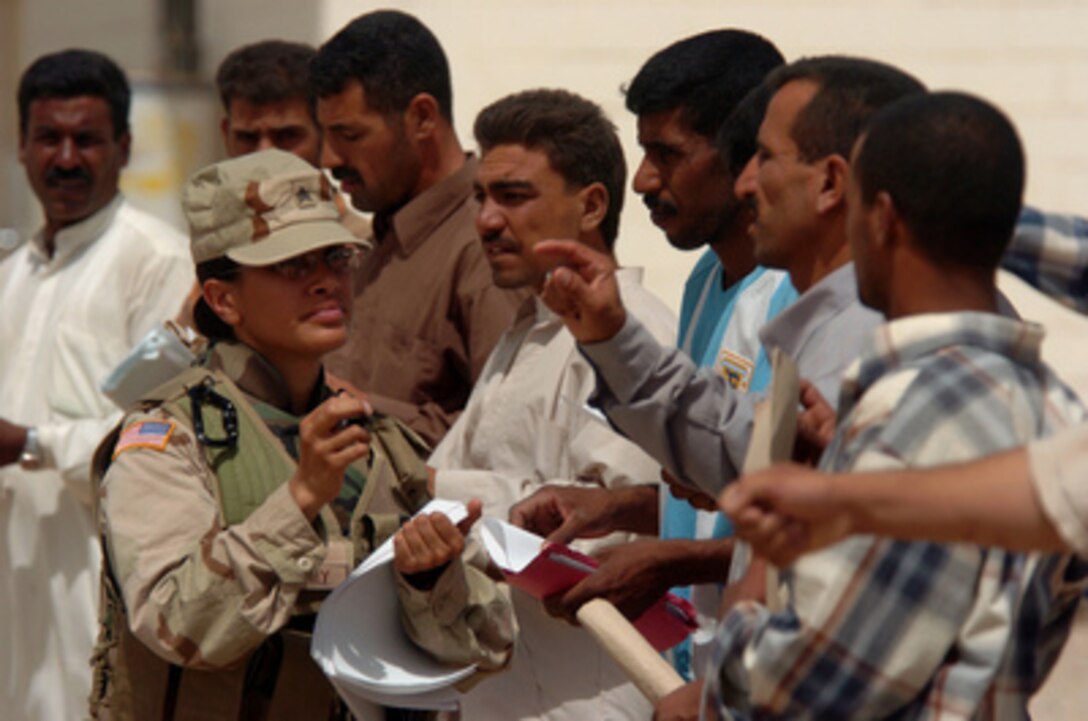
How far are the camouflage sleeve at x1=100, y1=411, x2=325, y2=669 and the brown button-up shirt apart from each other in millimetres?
1231

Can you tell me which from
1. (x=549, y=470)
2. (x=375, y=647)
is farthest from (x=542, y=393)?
(x=375, y=647)

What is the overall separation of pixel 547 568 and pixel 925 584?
1240 mm

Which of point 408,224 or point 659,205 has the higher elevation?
point 659,205

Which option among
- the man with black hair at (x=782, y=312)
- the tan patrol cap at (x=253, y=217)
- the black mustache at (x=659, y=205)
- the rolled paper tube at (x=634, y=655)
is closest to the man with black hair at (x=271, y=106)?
the black mustache at (x=659, y=205)

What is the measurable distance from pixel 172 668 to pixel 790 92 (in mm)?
1306

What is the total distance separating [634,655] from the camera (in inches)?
126

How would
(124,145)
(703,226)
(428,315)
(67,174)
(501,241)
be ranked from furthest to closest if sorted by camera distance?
1. (124,145)
2. (67,174)
3. (428,315)
4. (501,241)
5. (703,226)

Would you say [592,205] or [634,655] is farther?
[592,205]

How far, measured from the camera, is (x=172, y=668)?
3.60 m

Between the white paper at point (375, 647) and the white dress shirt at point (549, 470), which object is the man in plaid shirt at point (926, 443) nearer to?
the white paper at point (375, 647)

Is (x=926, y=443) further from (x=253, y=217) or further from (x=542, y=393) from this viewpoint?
(x=542, y=393)

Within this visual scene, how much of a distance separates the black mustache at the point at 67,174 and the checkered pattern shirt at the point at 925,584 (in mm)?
4234

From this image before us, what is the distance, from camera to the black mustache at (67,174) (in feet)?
21.2

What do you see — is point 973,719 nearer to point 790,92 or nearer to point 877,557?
point 877,557
